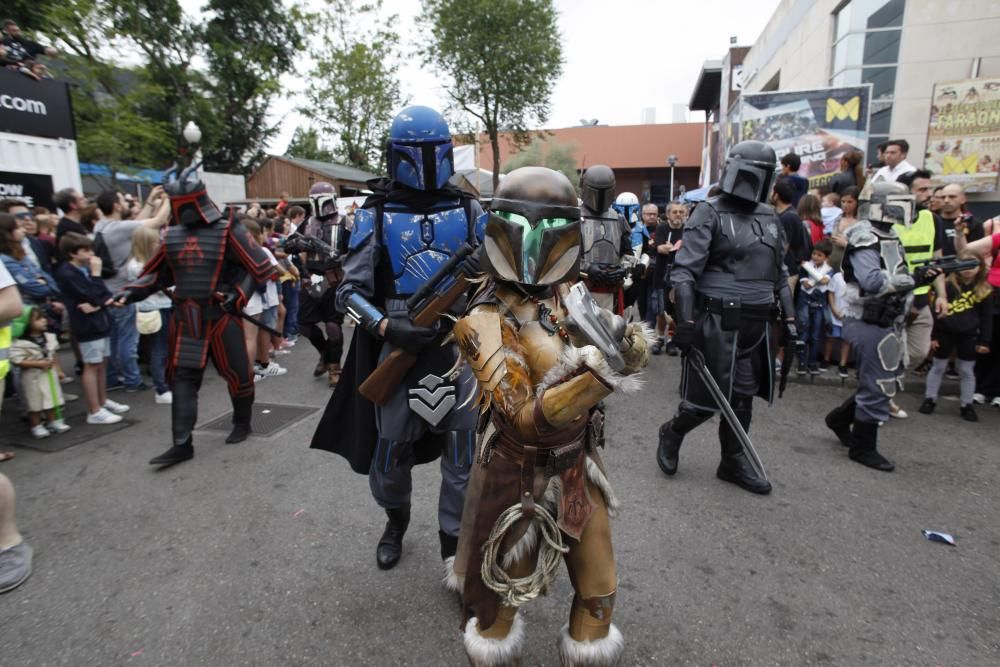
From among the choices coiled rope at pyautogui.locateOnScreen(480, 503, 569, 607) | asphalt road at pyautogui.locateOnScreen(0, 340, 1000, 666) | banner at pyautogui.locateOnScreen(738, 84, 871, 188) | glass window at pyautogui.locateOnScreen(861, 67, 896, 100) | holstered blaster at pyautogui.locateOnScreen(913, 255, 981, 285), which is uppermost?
glass window at pyautogui.locateOnScreen(861, 67, 896, 100)

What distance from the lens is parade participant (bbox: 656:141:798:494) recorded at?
353 centimetres

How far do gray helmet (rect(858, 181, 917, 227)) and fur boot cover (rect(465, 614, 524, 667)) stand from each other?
382cm

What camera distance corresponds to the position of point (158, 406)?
5.67 metres

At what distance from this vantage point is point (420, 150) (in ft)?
8.26

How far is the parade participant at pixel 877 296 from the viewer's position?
3846 mm

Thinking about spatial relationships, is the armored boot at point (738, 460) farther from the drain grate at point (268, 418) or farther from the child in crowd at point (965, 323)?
the drain grate at point (268, 418)

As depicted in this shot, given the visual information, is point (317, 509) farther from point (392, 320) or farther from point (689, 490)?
point (689, 490)

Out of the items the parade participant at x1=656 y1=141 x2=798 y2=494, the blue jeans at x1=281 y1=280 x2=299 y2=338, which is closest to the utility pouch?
the parade participant at x1=656 y1=141 x2=798 y2=494

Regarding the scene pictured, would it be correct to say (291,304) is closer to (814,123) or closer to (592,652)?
(592,652)

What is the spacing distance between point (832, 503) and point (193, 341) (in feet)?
15.4

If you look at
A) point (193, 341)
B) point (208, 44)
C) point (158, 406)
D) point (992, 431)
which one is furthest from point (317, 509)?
point (208, 44)

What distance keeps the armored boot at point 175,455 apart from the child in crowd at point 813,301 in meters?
6.16

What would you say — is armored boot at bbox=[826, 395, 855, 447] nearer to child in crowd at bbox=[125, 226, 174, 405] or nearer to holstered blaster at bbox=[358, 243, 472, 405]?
holstered blaster at bbox=[358, 243, 472, 405]

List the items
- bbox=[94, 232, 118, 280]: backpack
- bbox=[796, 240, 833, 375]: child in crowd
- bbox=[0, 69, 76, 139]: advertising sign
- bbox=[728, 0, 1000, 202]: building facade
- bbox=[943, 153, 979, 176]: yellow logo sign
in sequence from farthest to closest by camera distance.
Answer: bbox=[728, 0, 1000, 202]: building facade < bbox=[943, 153, 979, 176]: yellow logo sign < bbox=[0, 69, 76, 139]: advertising sign < bbox=[796, 240, 833, 375]: child in crowd < bbox=[94, 232, 118, 280]: backpack
